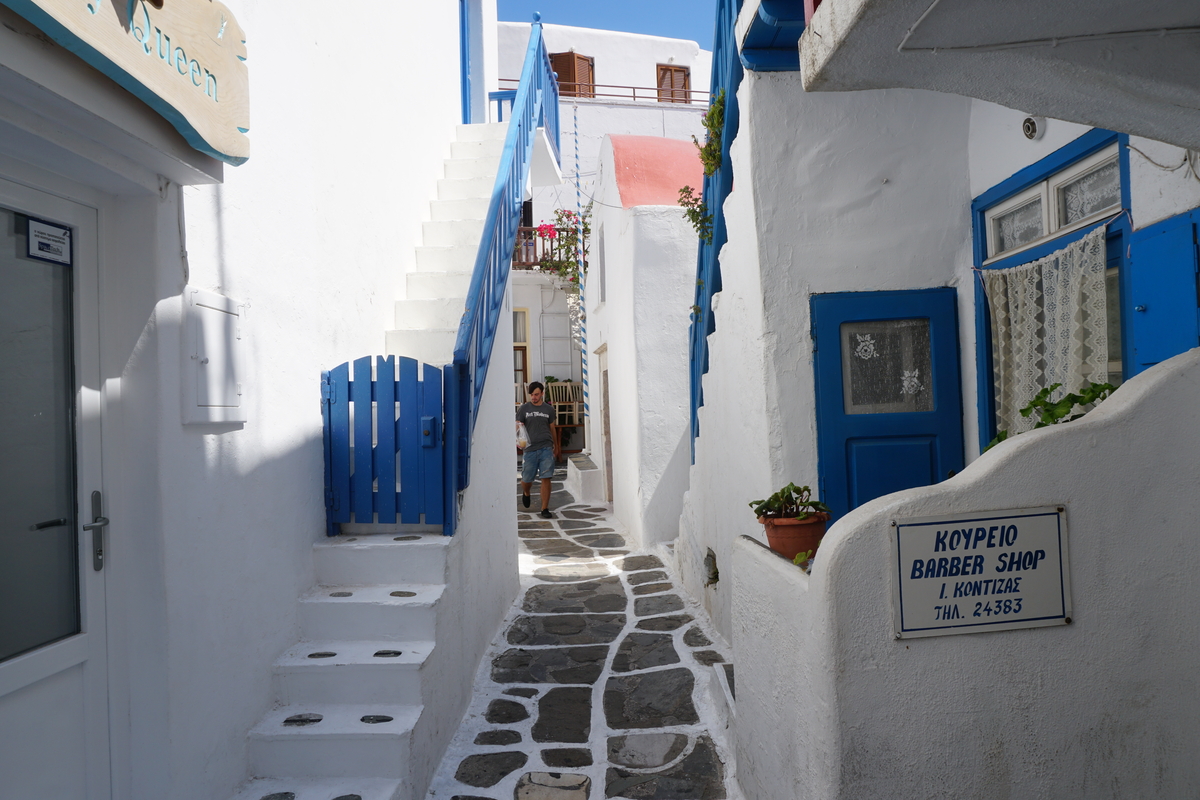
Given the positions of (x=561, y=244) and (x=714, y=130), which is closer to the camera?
(x=714, y=130)

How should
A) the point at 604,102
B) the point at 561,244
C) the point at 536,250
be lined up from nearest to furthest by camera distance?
1. the point at 561,244
2. the point at 536,250
3. the point at 604,102

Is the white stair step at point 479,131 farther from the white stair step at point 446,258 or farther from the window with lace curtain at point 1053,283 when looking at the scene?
the window with lace curtain at point 1053,283

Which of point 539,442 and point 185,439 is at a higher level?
point 185,439

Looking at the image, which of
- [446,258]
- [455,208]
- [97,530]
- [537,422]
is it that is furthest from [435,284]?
[537,422]

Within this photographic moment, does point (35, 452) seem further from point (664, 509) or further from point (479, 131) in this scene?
point (664, 509)

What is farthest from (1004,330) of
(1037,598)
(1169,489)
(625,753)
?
(625,753)

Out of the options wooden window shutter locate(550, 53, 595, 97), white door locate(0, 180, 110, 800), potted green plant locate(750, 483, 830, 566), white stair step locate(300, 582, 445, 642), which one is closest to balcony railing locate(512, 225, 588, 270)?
wooden window shutter locate(550, 53, 595, 97)

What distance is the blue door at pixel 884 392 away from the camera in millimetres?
4348

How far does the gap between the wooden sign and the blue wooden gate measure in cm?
156

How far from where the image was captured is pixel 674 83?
24109 millimetres

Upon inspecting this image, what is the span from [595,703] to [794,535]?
2.26 m

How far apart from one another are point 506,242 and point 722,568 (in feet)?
9.45

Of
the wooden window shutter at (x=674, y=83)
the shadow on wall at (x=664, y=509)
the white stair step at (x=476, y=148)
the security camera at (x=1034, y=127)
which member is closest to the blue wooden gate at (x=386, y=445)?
the security camera at (x=1034, y=127)

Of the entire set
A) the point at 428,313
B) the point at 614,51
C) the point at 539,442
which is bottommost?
the point at 539,442
